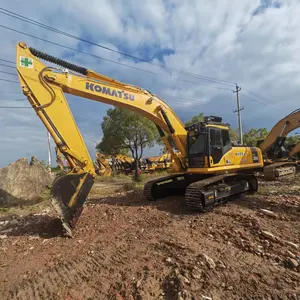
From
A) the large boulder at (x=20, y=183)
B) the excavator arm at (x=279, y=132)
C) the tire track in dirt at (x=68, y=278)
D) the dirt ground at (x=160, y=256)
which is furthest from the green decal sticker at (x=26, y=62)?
the excavator arm at (x=279, y=132)

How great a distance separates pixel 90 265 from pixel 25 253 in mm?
1640

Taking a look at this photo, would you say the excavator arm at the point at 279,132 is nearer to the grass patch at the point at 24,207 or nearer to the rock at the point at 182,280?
the grass patch at the point at 24,207

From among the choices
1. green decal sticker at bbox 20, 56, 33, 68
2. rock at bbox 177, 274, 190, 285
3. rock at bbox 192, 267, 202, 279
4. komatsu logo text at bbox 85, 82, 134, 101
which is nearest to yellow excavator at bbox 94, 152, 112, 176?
komatsu logo text at bbox 85, 82, 134, 101

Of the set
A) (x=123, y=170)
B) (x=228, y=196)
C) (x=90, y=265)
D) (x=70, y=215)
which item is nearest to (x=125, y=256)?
(x=90, y=265)

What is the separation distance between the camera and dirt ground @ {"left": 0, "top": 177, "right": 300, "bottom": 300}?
118 inches

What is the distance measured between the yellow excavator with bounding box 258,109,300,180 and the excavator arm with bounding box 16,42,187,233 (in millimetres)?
10086

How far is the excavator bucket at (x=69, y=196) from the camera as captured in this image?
5.11 meters

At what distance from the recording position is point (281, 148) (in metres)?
14.0

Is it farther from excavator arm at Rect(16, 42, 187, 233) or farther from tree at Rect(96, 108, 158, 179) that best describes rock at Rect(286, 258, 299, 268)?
tree at Rect(96, 108, 158, 179)

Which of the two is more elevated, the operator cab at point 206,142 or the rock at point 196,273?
the operator cab at point 206,142

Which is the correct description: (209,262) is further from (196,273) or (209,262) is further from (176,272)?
(176,272)

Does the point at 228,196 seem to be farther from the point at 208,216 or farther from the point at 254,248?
the point at 254,248

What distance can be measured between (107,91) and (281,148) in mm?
11965

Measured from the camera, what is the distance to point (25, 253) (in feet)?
14.7
